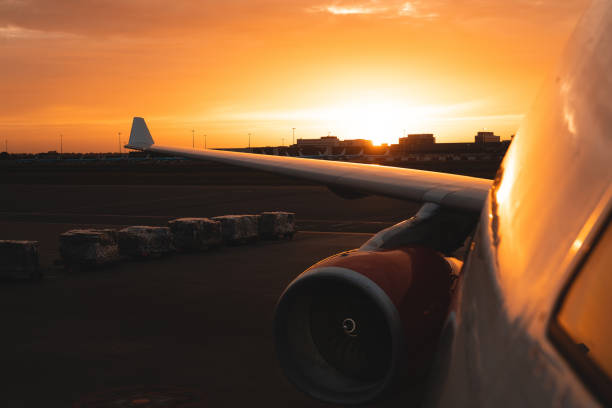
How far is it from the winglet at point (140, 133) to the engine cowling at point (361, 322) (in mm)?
11798

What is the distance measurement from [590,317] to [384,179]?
576 centimetres

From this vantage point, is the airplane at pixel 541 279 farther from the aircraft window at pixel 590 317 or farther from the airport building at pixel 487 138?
the airport building at pixel 487 138

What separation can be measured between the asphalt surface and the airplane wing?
7.72ft

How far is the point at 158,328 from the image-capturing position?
9.53m

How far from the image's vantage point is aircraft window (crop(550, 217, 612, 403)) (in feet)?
4.61

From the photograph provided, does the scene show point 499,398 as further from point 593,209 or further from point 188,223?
point 188,223

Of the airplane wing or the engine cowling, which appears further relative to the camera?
the airplane wing

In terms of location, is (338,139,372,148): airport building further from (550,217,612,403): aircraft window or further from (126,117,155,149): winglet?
(550,217,612,403): aircraft window

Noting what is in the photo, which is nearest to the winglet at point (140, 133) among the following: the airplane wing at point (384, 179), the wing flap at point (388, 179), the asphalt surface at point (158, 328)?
the asphalt surface at point (158, 328)

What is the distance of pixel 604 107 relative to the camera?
1.82 metres

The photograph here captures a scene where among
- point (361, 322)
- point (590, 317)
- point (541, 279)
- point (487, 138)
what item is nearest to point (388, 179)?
point (361, 322)

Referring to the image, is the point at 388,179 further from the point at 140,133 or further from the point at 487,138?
the point at 487,138

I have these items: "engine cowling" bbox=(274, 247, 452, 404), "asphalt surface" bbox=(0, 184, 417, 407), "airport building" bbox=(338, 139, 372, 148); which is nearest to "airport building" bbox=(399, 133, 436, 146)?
"airport building" bbox=(338, 139, 372, 148)

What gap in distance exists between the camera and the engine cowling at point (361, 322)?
4109mm
